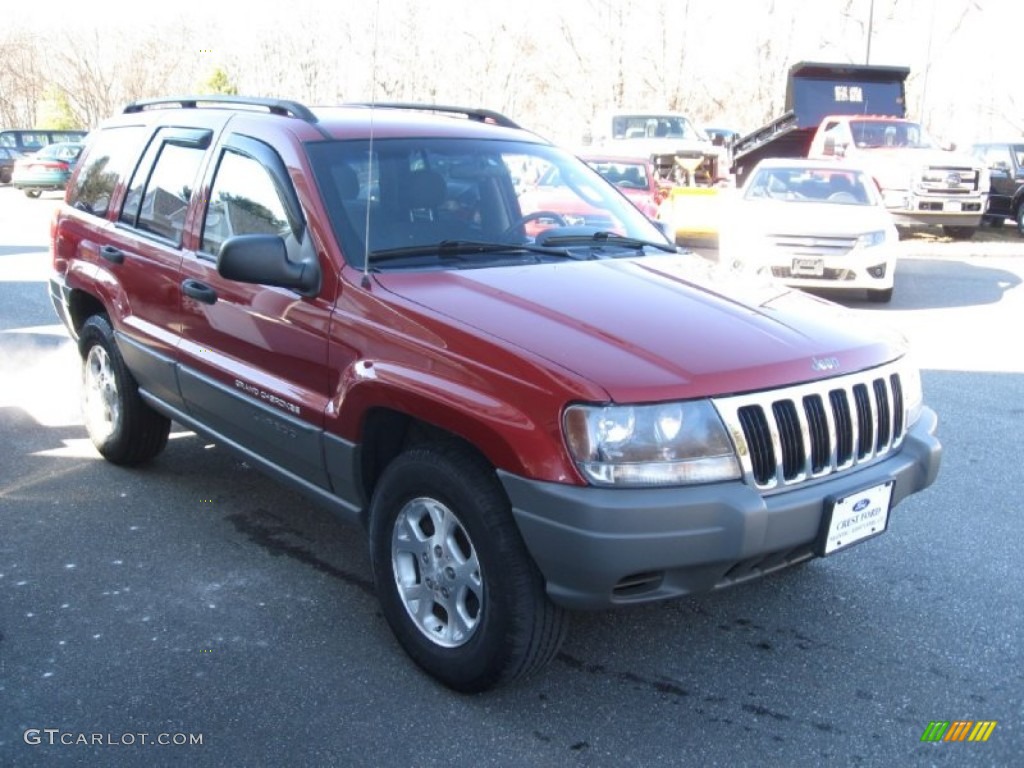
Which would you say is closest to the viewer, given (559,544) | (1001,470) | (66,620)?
(559,544)

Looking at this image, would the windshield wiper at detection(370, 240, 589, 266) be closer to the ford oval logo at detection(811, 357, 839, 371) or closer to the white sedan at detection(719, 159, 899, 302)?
the ford oval logo at detection(811, 357, 839, 371)

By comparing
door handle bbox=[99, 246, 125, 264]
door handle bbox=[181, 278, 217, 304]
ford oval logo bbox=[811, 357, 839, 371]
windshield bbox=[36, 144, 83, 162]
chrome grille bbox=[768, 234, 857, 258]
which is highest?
windshield bbox=[36, 144, 83, 162]

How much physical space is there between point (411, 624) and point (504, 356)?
1057mm

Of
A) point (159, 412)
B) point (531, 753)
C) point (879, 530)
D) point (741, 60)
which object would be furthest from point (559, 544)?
point (741, 60)

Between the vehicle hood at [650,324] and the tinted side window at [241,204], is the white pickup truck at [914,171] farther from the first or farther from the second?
the tinted side window at [241,204]

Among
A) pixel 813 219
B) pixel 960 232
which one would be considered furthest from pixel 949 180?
pixel 813 219

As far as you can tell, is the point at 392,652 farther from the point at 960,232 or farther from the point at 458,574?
the point at 960,232

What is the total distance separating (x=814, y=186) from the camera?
12.5 metres

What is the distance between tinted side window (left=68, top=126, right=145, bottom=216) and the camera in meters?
5.30

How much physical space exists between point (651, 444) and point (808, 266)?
28.3 feet

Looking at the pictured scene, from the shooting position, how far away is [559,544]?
2.91 metres

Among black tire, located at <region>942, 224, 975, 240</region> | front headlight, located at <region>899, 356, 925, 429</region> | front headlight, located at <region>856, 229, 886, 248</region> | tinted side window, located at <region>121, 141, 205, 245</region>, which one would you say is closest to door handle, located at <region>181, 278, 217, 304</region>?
tinted side window, located at <region>121, 141, 205, 245</region>

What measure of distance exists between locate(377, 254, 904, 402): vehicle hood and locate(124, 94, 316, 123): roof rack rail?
3.34 ft

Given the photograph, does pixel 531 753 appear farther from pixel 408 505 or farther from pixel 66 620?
pixel 66 620
